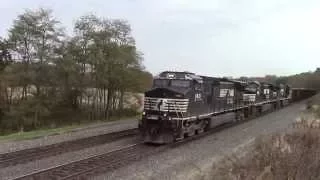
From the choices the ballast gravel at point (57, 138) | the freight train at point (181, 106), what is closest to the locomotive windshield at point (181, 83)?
the freight train at point (181, 106)

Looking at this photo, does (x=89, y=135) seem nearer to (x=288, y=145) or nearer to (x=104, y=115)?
(x=288, y=145)

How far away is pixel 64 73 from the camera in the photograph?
43.6 metres

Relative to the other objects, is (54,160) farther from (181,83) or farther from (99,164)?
(181,83)

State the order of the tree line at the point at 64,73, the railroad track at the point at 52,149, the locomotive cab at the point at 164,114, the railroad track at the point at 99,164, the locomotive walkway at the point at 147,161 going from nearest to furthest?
the railroad track at the point at 99,164 → the locomotive walkway at the point at 147,161 → the railroad track at the point at 52,149 → the locomotive cab at the point at 164,114 → the tree line at the point at 64,73

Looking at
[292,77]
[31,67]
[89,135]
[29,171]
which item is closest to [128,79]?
[31,67]

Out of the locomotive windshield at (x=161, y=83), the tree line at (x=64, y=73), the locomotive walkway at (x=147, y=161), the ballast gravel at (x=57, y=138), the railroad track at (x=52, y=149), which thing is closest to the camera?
the locomotive walkway at (x=147, y=161)

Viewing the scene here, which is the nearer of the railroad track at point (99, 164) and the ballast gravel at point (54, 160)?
the railroad track at point (99, 164)

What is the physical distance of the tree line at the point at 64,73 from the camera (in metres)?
41.6

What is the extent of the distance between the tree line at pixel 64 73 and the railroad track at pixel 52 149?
66.6ft

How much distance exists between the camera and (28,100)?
136 ft

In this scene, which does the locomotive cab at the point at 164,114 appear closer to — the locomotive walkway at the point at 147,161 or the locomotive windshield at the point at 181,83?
the locomotive windshield at the point at 181,83

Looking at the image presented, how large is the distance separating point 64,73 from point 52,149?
26.6m

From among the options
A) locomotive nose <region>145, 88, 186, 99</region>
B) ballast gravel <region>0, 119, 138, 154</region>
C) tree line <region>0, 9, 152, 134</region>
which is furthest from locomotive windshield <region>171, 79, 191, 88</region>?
tree line <region>0, 9, 152, 134</region>

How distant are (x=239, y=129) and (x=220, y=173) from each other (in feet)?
57.0
